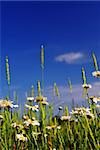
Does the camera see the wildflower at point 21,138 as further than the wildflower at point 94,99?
No

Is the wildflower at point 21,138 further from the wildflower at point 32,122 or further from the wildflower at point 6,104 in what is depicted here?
the wildflower at point 6,104

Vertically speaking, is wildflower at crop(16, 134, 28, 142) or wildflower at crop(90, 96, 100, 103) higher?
wildflower at crop(90, 96, 100, 103)

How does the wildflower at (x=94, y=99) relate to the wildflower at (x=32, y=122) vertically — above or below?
above

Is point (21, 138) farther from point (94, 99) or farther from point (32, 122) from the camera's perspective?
point (94, 99)

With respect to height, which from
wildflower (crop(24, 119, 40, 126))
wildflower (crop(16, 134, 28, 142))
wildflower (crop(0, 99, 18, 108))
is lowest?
wildflower (crop(16, 134, 28, 142))

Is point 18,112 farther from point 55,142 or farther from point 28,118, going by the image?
point 55,142

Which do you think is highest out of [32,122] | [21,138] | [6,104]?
[6,104]

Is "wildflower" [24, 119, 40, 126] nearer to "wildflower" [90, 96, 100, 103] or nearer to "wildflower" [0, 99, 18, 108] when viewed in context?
"wildflower" [0, 99, 18, 108]

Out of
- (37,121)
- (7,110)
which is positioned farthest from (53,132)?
(7,110)

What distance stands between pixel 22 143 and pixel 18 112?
0.79 meters

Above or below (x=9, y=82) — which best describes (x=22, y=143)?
below

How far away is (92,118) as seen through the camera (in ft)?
13.4

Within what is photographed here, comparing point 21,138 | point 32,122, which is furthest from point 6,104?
point 21,138

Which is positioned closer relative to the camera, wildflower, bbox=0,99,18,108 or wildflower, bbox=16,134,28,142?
wildflower, bbox=16,134,28,142
